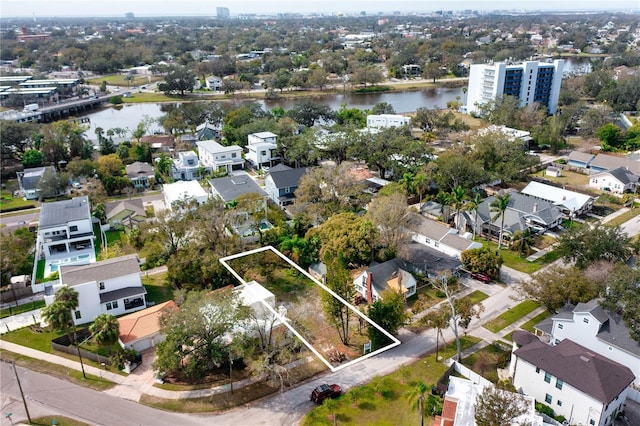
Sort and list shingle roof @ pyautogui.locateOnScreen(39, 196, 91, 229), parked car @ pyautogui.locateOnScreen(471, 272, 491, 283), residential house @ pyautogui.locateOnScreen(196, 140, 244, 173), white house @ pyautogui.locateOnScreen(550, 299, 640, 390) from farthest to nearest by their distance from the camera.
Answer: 1. residential house @ pyautogui.locateOnScreen(196, 140, 244, 173)
2. shingle roof @ pyautogui.locateOnScreen(39, 196, 91, 229)
3. parked car @ pyautogui.locateOnScreen(471, 272, 491, 283)
4. white house @ pyautogui.locateOnScreen(550, 299, 640, 390)

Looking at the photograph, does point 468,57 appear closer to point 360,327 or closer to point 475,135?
point 475,135

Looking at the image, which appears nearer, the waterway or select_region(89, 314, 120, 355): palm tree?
select_region(89, 314, 120, 355): palm tree

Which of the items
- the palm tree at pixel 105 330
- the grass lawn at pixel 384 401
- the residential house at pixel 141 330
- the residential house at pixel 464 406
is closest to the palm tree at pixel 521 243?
the grass lawn at pixel 384 401

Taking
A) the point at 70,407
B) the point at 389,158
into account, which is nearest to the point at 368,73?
the point at 389,158

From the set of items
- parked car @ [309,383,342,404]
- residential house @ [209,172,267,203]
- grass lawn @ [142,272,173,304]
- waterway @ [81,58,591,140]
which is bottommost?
grass lawn @ [142,272,173,304]

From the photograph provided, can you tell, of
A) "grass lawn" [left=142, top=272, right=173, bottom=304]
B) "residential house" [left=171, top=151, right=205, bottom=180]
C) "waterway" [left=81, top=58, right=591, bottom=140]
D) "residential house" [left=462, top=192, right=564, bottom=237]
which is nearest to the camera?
"grass lawn" [left=142, top=272, right=173, bottom=304]

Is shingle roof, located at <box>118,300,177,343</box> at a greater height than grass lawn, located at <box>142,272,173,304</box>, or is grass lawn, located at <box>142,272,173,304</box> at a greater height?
shingle roof, located at <box>118,300,177,343</box>

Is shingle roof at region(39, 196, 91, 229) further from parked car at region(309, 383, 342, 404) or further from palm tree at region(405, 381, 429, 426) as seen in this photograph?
palm tree at region(405, 381, 429, 426)

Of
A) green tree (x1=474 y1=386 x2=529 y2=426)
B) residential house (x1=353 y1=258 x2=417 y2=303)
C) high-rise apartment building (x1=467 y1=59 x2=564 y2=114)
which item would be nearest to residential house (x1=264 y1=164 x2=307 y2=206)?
residential house (x1=353 y1=258 x2=417 y2=303)
